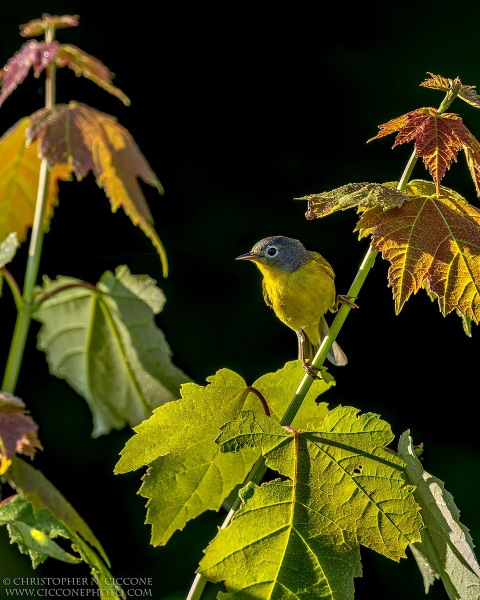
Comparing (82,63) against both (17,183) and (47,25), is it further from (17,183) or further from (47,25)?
(17,183)

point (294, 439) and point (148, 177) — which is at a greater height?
point (148, 177)

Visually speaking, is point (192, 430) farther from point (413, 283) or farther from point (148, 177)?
point (148, 177)

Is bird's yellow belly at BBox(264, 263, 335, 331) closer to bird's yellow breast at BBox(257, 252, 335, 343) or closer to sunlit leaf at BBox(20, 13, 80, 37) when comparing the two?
bird's yellow breast at BBox(257, 252, 335, 343)

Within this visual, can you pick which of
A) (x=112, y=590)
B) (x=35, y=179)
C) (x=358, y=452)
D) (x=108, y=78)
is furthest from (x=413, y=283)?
(x=35, y=179)

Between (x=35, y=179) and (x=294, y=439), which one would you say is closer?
(x=294, y=439)

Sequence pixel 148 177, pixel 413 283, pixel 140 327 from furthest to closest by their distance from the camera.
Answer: pixel 140 327 → pixel 148 177 → pixel 413 283

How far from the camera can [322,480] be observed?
0.59m

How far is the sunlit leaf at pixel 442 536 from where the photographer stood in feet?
1.86

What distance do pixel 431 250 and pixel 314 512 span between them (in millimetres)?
191

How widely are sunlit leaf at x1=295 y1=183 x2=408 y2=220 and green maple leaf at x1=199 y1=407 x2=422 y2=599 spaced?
0.44 ft

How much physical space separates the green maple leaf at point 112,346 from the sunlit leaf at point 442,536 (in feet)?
1.16

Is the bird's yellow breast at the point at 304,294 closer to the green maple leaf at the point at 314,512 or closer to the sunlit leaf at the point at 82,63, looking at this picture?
the sunlit leaf at the point at 82,63

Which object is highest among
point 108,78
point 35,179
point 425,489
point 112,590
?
point 108,78

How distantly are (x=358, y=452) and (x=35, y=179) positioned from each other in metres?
0.54
